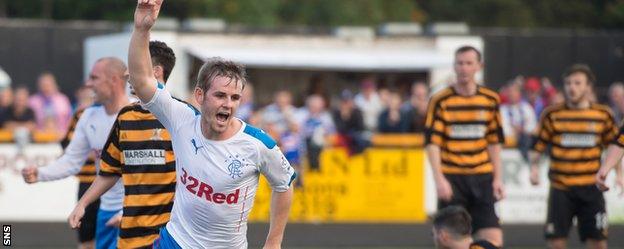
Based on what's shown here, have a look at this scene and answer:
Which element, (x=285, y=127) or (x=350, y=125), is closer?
(x=285, y=127)

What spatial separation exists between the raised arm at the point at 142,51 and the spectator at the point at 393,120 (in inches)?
494

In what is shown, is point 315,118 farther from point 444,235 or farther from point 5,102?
point 444,235

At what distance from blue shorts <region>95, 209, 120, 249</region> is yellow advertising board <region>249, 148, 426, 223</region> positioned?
8.79 m

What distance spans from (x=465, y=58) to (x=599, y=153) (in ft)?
7.32

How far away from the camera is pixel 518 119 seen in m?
19.8

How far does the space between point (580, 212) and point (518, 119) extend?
23.2ft

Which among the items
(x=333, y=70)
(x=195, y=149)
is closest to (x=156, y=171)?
(x=195, y=149)

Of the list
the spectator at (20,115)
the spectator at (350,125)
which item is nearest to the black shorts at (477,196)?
the spectator at (350,125)

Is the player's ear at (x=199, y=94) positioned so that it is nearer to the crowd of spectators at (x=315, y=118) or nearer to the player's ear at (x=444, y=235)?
the player's ear at (x=444, y=235)

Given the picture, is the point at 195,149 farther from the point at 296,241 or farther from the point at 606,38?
the point at 606,38

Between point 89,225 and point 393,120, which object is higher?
point 393,120

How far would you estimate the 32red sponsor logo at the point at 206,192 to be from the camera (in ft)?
24.7

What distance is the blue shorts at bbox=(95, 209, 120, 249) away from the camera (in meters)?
9.73

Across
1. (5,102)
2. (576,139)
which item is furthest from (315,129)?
(576,139)
